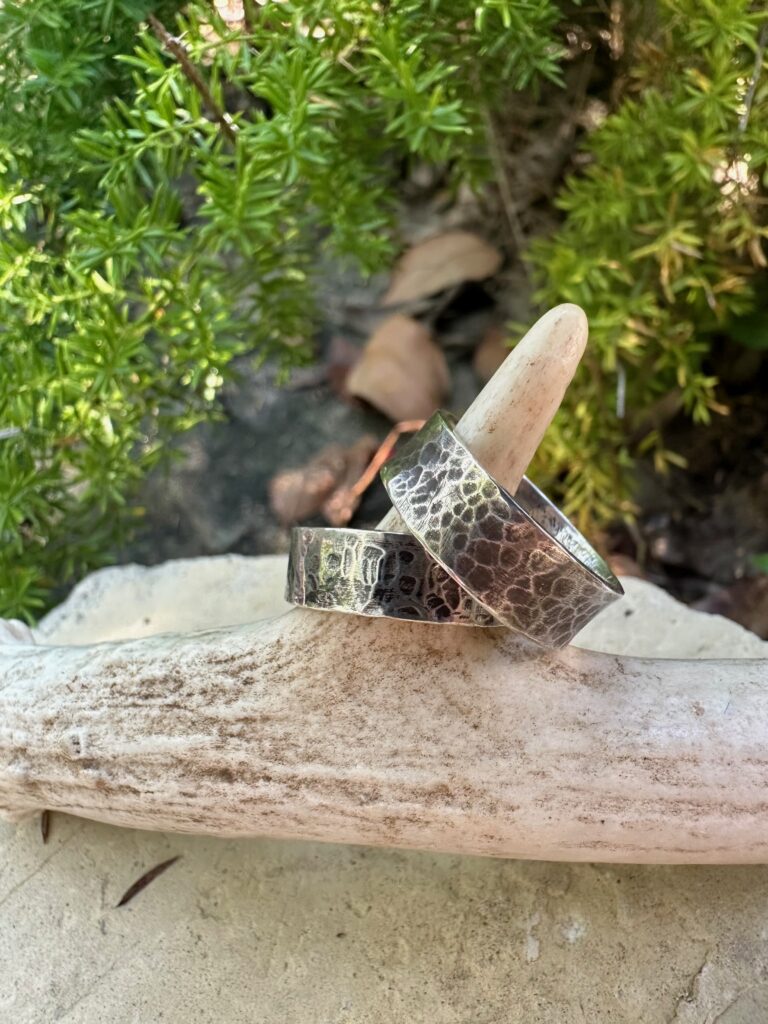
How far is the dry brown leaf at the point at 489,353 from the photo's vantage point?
2.21 metres

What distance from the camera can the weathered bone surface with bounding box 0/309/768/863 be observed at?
2.86ft

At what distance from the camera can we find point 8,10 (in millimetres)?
1126

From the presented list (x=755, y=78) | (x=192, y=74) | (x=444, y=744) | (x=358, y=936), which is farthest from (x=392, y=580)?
(x=755, y=78)

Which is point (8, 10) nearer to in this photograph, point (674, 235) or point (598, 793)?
point (674, 235)

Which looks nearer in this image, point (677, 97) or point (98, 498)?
point (677, 97)

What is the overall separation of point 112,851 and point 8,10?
1.06 m

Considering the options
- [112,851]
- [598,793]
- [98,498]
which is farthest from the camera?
[98,498]

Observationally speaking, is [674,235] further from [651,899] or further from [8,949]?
[8,949]

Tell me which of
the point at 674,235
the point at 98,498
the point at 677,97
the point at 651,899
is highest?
the point at 677,97

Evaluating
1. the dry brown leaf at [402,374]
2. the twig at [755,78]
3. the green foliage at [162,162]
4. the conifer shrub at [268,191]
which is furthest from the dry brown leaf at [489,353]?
the twig at [755,78]

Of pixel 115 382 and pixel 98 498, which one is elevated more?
pixel 115 382

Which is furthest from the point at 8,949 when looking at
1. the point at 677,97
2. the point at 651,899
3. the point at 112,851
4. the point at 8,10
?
the point at 677,97

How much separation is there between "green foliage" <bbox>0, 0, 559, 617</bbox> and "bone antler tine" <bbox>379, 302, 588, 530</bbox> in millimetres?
373

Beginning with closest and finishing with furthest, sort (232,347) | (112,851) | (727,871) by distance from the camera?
1. (727,871)
2. (112,851)
3. (232,347)
